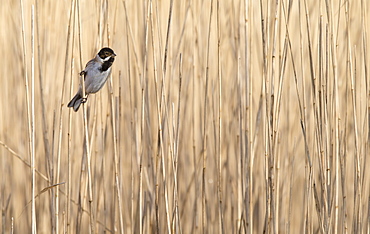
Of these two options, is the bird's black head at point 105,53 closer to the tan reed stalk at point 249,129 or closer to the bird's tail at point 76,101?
the bird's tail at point 76,101

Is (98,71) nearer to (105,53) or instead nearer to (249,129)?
(105,53)

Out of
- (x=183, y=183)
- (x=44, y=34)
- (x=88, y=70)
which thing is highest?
(x=44, y=34)

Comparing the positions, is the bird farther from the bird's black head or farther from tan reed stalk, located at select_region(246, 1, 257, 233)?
tan reed stalk, located at select_region(246, 1, 257, 233)

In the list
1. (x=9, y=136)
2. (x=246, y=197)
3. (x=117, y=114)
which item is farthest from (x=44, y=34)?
(x=246, y=197)

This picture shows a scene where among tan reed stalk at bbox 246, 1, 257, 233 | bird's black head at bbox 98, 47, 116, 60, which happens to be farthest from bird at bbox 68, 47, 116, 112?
tan reed stalk at bbox 246, 1, 257, 233

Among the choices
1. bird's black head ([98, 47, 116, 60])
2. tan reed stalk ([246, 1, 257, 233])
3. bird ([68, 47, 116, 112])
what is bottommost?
tan reed stalk ([246, 1, 257, 233])

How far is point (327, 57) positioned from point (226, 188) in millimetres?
917

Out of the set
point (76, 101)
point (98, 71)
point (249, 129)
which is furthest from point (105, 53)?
point (249, 129)

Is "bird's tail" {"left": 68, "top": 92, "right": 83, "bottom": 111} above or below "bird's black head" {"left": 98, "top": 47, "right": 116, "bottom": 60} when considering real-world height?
below

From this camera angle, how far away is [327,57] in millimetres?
1647

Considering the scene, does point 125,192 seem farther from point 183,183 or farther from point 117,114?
point 117,114

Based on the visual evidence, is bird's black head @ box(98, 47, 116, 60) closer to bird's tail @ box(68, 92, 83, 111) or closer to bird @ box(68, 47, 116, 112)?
bird @ box(68, 47, 116, 112)

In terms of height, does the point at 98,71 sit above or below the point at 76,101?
above

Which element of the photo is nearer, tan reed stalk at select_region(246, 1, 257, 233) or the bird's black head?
tan reed stalk at select_region(246, 1, 257, 233)
